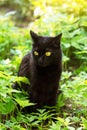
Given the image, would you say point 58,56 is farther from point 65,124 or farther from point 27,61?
point 65,124

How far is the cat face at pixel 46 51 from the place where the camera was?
3896 mm

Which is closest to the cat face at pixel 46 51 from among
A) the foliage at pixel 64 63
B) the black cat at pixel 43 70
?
the black cat at pixel 43 70

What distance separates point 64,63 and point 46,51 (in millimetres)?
1317

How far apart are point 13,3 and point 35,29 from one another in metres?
2.27

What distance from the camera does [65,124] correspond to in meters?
3.41

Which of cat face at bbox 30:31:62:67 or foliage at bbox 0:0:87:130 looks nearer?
foliage at bbox 0:0:87:130

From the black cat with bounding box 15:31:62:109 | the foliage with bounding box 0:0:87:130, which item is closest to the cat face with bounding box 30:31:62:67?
the black cat with bounding box 15:31:62:109

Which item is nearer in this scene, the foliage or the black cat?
the foliage

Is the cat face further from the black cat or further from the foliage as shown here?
the foliage

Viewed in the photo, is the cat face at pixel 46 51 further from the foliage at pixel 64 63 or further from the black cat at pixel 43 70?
the foliage at pixel 64 63

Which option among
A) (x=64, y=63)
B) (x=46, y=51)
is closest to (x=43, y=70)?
(x=46, y=51)

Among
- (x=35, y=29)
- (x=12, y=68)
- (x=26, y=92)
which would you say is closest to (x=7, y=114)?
(x=26, y=92)

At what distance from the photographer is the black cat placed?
391 cm

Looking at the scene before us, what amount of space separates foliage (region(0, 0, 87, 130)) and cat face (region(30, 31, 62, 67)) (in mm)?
249
